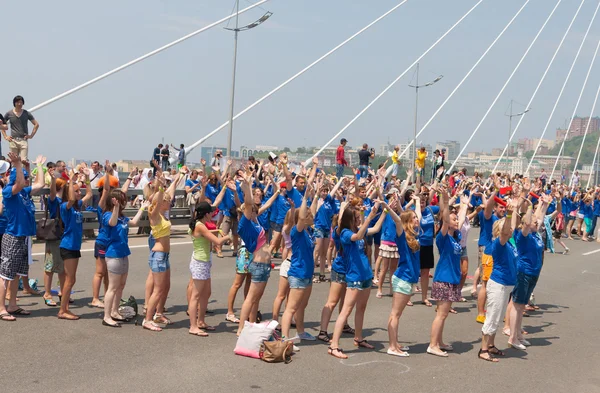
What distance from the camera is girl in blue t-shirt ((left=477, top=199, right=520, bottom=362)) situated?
7539 mm

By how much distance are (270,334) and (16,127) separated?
920 centimetres

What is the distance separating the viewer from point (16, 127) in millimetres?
13789

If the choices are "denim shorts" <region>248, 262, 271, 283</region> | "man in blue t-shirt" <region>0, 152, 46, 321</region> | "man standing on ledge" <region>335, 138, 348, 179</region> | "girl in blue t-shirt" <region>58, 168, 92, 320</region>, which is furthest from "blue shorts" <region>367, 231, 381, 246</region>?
"man standing on ledge" <region>335, 138, 348, 179</region>

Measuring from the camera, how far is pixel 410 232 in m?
7.84

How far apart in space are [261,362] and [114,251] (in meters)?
2.32

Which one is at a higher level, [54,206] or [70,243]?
[54,206]

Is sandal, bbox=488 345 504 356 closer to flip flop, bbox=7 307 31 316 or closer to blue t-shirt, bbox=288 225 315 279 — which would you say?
blue t-shirt, bbox=288 225 315 279

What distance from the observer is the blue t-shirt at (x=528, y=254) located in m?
8.29

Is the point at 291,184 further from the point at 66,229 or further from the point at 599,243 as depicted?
the point at 599,243

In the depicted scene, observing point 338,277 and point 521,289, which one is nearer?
point 338,277

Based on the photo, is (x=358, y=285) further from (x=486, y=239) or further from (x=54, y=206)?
(x=54, y=206)

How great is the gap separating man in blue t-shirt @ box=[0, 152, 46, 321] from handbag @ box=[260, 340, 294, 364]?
3.12m

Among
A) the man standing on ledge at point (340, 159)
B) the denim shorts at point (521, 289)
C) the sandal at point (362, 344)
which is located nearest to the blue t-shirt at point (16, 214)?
the sandal at point (362, 344)

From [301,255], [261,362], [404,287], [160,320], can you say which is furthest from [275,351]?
[160,320]
